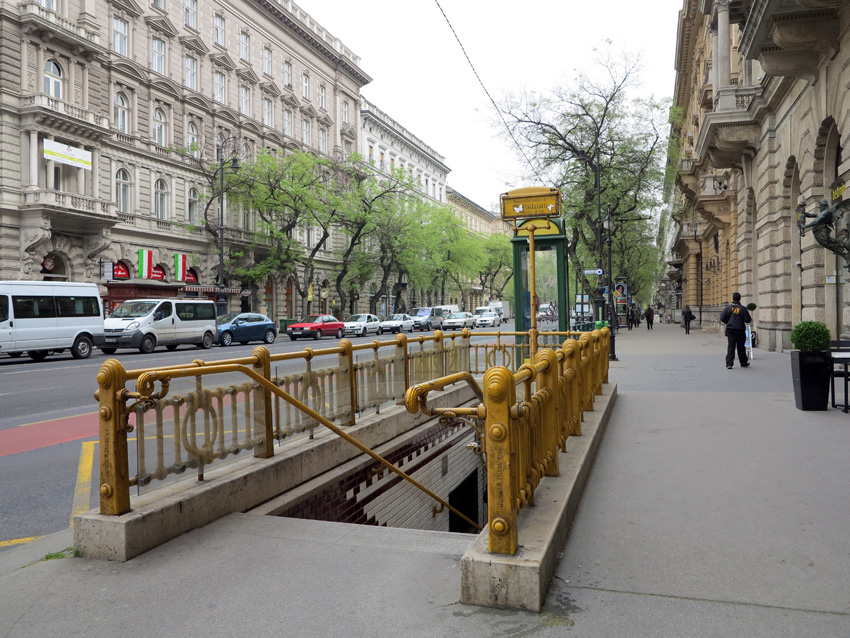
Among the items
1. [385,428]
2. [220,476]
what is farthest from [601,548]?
[385,428]

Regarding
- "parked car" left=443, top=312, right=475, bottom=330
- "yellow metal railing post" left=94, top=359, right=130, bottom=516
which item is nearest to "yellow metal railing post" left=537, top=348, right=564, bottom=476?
"yellow metal railing post" left=94, top=359, right=130, bottom=516

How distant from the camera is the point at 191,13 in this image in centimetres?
4056

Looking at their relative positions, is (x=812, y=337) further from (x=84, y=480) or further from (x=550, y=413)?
(x=84, y=480)

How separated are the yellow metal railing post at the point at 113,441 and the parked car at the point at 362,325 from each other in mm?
39024

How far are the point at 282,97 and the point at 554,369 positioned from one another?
48204mm

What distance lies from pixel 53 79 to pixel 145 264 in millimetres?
9587

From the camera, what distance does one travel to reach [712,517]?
4.63m

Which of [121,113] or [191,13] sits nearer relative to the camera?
[121,113]

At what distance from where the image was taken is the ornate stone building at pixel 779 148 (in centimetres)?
1302

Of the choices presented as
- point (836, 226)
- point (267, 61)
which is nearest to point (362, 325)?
point (267, 61)

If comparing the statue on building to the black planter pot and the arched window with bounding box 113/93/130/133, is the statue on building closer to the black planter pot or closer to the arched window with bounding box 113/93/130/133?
the black planter pot

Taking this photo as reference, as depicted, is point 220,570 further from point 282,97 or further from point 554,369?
point 282,97

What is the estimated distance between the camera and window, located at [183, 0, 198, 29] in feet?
132

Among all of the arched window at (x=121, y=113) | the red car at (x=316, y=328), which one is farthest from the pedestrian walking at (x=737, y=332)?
the arched window at (x=121, y=113)
